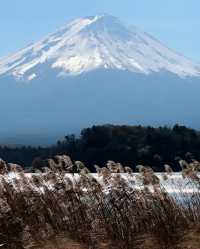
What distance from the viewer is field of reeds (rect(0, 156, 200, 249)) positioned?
10758mm

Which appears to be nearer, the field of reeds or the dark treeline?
the field of reeds

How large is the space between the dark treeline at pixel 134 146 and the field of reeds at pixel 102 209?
23293 millimetres

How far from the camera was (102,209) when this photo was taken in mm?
11445

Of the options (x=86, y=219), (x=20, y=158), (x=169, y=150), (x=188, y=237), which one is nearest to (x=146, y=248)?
(x=188, y=237)

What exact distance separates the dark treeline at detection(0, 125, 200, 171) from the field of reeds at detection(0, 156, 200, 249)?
23.3 meters

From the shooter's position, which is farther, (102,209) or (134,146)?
(134,146)

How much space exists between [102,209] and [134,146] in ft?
87.6

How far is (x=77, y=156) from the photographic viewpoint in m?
40.1

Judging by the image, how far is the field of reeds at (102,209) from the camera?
35.3 ft

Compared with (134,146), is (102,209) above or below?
below

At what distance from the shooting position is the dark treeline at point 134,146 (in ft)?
121

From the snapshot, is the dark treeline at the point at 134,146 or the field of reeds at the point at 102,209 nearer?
the field of reeds at the point at 102,209

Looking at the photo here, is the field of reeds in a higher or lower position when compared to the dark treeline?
lower

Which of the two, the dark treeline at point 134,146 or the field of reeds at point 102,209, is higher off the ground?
the dark treeline at point 134,146
